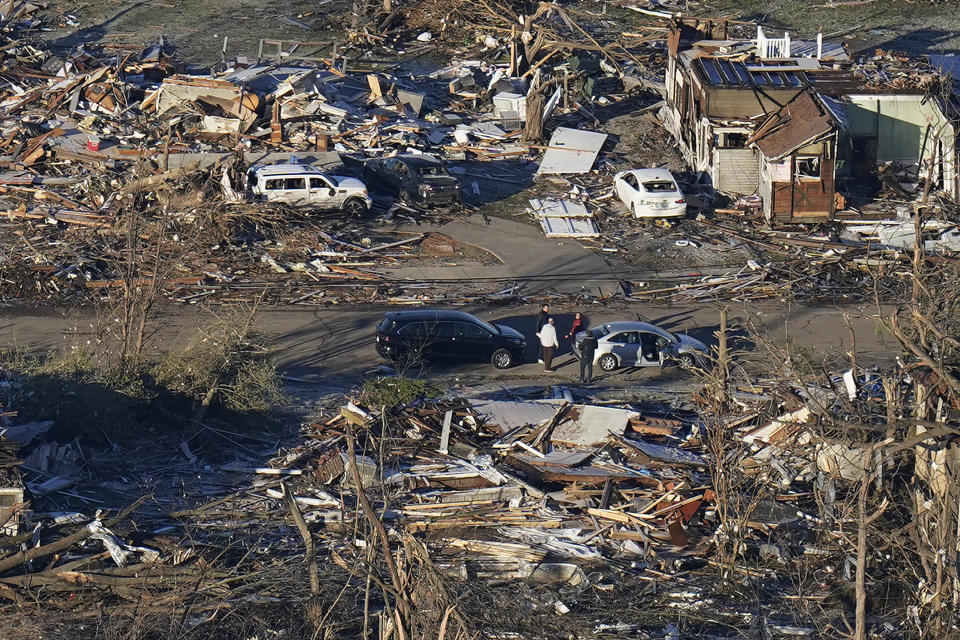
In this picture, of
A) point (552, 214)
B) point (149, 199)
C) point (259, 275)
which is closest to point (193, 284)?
point (259, 275)

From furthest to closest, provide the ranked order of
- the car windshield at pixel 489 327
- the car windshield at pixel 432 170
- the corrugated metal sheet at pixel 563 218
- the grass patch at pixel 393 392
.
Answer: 1. the car windshield at pixel 432 170
2. the corrugated metal sheet at pixel 563 218
3. the car windshield at pixel 489 327
4. the grass patch at pixel 393 392

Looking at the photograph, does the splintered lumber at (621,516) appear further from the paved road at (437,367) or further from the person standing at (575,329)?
the person standing at (575,329)

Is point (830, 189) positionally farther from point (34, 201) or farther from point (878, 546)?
point (34, 201)

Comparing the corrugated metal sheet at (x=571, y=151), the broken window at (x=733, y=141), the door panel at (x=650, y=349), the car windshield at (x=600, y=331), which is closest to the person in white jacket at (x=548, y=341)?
the car windshield at (x=600, y=331)

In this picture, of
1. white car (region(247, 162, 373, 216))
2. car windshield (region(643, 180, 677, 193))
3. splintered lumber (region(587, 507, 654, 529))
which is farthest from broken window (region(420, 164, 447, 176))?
splintered lumber (region(587, 507, 654, 529))

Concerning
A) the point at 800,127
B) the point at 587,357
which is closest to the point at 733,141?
the point at 800,127

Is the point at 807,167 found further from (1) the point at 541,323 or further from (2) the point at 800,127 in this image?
(1) the point at 541,323
